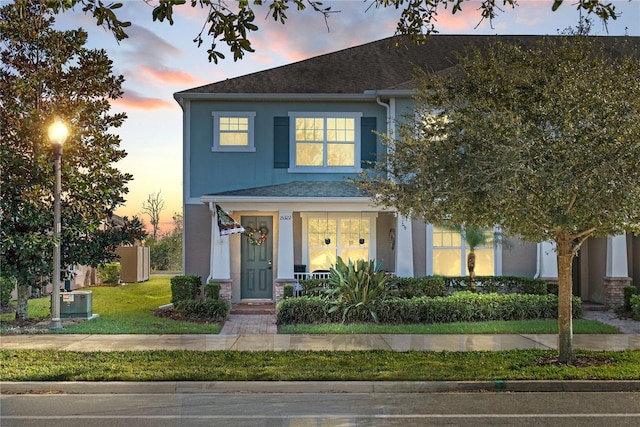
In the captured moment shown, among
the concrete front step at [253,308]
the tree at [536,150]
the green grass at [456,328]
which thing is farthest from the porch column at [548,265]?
the concrete front step at [253,308]

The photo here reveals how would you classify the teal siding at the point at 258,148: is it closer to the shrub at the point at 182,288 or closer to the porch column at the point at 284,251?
the porch column at the point at 284,251

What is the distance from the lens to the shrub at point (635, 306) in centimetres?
1501

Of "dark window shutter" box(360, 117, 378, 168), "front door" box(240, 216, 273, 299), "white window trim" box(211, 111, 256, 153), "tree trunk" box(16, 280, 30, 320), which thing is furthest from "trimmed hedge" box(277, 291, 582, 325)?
"tree trunk" box(16, 280, 30, 320)

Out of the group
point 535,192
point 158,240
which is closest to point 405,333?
point 535,192

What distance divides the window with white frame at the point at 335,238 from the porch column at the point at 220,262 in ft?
7.81

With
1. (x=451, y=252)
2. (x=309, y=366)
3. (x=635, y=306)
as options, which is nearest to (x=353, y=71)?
(x=451, y=252)

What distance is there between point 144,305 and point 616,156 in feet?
44.0

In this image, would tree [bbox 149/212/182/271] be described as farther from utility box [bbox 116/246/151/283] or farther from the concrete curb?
the concrete curb

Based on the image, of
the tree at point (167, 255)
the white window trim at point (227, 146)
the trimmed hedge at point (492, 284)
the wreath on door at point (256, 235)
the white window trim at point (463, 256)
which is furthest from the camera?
the tree at point (167, 255)

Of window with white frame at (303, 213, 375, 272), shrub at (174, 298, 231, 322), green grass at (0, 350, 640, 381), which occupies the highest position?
window with white frame at (303, 213, 375, 272)

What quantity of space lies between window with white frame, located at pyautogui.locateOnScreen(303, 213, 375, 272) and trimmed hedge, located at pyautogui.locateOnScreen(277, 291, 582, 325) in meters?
3.68

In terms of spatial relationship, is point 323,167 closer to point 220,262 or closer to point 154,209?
point 220,262

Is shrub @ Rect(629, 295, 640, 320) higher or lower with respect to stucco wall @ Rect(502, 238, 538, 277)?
lower

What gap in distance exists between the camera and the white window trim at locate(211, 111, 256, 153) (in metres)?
17.9
